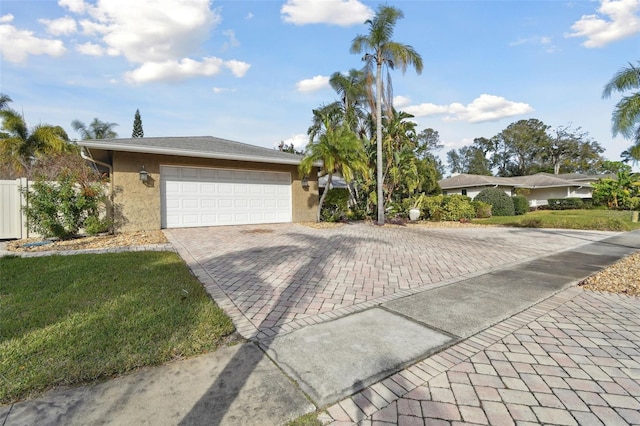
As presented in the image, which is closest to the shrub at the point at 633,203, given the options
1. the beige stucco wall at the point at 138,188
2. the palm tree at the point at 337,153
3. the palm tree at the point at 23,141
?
the palm tree at the point at 337,153

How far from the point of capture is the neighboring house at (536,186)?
93.4ft

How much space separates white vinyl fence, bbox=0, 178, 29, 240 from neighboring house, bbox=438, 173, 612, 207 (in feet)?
101

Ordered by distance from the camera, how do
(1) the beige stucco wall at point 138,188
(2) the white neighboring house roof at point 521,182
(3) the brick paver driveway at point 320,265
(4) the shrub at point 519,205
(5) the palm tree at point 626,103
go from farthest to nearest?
(2) the white neighboring house roof at point 521,182 < (4) the shrub at point 519,205 < (1) the beige stucco wall at point 138,188 < (5) the palm tree at point 626,103 < (3) the brick paver driveway at point 320,265

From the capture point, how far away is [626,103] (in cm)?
690

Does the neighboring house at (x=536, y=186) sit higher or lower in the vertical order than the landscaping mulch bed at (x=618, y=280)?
higher

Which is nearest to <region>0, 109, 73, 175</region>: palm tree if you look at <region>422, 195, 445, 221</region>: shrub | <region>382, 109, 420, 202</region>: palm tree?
<region>382, 109, 420, 202</region>: palm tree

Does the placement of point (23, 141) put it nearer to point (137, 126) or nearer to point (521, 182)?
point (137, 126)

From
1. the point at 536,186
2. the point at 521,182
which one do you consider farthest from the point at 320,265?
the point at 521,182

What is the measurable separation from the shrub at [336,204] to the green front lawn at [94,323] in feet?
30.8

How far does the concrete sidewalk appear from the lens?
6.24ft

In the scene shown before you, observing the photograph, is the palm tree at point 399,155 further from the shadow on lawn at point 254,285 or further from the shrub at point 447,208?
the shadow on lawn at point 254,285

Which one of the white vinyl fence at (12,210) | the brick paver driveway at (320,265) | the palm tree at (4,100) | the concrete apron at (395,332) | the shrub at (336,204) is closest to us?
the concrete apron at (395,332)

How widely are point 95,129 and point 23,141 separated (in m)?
11.5

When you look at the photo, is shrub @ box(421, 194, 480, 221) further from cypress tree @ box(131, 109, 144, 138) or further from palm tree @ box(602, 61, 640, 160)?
cypress tree @ box(131, 109, 144, 138)
